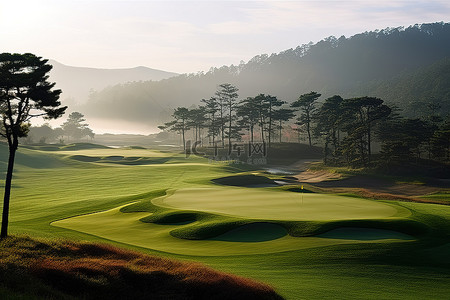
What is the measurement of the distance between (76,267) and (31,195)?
32449 mm

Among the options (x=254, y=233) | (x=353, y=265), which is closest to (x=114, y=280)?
(x=353, y=265)

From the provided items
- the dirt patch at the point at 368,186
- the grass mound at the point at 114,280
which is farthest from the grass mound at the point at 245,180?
the grass mound at the point at 114,280

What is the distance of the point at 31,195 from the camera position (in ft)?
131

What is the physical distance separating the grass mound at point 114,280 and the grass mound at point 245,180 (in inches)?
1399

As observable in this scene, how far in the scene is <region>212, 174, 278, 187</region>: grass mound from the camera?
4816 centimetres

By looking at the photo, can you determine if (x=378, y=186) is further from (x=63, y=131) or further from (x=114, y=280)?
(x=63, y=131)

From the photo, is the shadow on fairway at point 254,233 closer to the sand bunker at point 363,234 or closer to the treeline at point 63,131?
the sand bunker at point 363,234

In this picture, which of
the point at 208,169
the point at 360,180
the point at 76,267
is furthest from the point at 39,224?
the point at 360,180

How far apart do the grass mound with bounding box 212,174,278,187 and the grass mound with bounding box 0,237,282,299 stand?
35536mm

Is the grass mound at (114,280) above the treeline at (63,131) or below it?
below

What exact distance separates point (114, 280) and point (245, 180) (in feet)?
127

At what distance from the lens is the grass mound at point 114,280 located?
401 inches

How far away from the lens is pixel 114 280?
426 inches

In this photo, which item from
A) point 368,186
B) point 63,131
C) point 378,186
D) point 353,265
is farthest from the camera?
point 63,131
